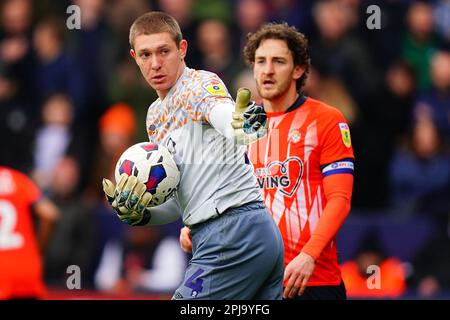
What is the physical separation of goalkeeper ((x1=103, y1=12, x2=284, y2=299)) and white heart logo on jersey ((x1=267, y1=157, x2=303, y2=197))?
33.2 inches

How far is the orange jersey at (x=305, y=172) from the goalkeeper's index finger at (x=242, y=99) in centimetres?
158

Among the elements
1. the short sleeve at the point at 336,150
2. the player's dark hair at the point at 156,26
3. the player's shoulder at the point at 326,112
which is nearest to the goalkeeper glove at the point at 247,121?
the player's dark hair at the point at 156,26

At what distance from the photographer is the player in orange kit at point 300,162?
703cm

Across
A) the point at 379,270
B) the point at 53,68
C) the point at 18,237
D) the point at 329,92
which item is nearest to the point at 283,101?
the point at 18,237

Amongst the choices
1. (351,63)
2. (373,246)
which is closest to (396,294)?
(373,246)

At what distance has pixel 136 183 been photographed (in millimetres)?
6273

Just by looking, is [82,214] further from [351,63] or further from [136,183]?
[136,183]

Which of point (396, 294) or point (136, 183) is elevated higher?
point (136, 183)

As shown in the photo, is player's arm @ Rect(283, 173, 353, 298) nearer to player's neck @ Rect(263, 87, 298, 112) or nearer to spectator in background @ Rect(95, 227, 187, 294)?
player's neck @ Rect(263, 87, 298, 112)

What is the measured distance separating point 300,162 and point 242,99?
1698 mm

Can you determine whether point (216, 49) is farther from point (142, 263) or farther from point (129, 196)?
point (129, 196)

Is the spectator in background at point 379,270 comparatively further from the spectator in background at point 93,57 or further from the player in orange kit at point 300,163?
the player in orange kit at point 300,163

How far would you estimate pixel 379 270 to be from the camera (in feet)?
36.3
